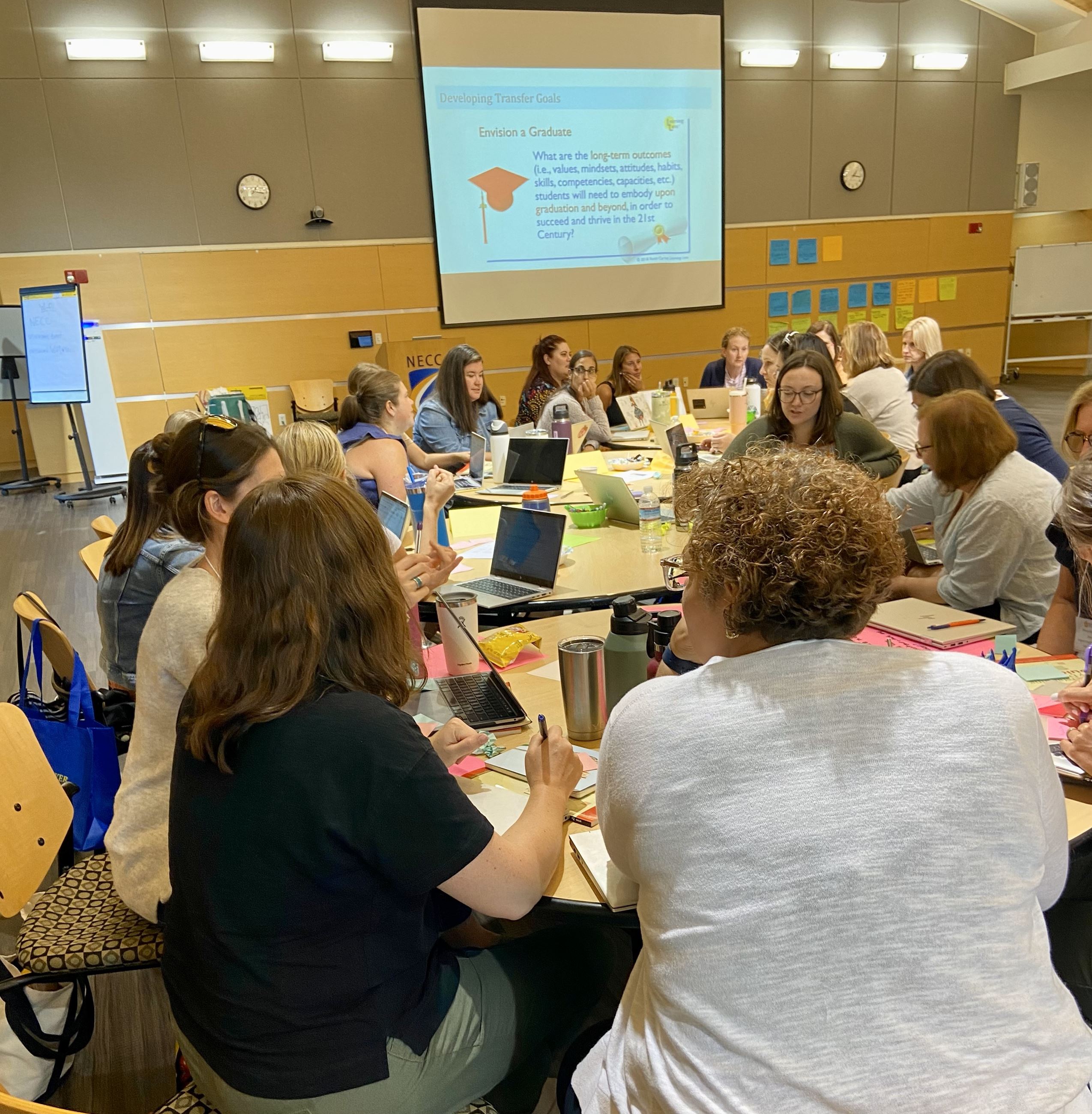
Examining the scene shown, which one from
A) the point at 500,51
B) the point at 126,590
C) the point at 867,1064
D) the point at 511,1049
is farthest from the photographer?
the point at 500,51

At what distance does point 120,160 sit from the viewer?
732 centimetres

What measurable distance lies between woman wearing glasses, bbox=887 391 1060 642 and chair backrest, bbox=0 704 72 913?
7.37 feet

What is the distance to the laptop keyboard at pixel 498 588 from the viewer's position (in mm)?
2760

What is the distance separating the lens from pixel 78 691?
2336mm

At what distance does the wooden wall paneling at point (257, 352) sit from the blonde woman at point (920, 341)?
15.1ft

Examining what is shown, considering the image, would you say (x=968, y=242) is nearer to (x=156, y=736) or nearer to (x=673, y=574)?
(x=673, y=574)

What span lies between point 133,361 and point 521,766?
7.32m

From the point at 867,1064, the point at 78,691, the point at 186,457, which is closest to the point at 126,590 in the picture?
the point at 78,691

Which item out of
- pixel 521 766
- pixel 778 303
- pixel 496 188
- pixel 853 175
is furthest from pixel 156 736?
pixel 853 175

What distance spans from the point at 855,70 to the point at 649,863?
1006cm

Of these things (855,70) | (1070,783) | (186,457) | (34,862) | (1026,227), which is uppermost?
(855,70)

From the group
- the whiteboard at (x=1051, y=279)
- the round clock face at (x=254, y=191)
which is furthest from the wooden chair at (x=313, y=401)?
the whiteboard at (x=1051, y=279)

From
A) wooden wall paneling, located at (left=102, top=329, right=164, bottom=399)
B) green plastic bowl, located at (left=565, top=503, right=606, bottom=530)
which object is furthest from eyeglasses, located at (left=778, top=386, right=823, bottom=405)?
wooden wall paneling, located at (left=102, top=329, right=164, bottom=399)

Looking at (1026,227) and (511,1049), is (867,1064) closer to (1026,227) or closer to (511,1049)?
(511,1049)
